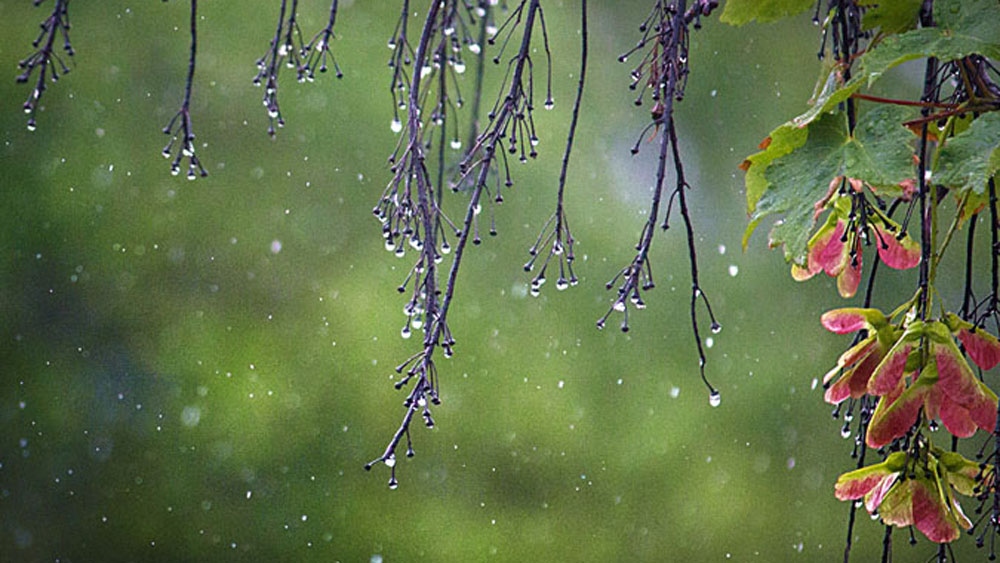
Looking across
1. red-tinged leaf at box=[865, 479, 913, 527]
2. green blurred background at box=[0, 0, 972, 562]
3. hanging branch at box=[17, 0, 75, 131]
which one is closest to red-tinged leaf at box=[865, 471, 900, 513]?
red-tinged leaf at box=[865, 479, 913, 527]

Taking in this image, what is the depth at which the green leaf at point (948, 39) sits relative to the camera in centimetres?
48

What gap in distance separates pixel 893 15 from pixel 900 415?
236 mm

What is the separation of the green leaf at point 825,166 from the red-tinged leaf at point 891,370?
0.07 metres

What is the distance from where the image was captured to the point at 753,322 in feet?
9.91

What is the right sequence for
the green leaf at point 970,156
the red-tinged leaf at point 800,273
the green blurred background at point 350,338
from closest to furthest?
the green leaf at point 970,156 → the red-tinged leaf at point 800,273 → the green blurred background at point 350,338

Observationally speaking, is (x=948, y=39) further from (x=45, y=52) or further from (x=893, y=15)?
(x=45, y=52)

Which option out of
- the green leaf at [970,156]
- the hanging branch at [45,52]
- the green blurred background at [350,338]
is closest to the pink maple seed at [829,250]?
the green leaf at [970,156]

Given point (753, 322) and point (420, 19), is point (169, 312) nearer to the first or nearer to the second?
point (420, 19)

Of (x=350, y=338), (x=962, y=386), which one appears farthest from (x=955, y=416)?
(x=350, y=338)

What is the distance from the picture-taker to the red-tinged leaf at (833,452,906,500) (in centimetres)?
52

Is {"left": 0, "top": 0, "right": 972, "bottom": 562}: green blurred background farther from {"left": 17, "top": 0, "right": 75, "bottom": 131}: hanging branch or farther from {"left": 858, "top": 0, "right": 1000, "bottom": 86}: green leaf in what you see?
{"left": 858, "top": 0, "right": 1000, "bottom": 86}: green leaf

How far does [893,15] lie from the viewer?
561 mm

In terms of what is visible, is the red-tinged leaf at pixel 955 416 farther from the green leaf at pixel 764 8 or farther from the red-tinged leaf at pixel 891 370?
the green leaf at pixel 764 8

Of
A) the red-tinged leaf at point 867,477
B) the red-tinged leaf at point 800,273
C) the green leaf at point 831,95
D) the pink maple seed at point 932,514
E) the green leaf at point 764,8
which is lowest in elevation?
the pink maple seed at point 932,514
